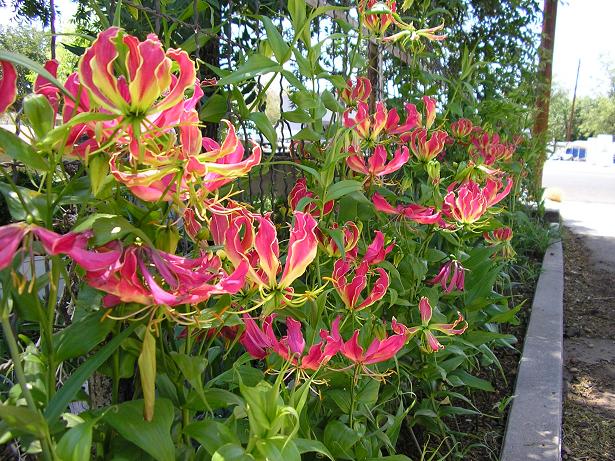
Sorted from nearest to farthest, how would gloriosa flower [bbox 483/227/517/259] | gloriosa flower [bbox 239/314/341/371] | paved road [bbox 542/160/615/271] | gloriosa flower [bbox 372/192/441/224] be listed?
gloriosa flower [bbox 239/314/341/371] < gloriosa flower [bbox 372/192/441/224] < gloriosa flower [bbox 483/227/517/259] < paved road [bbox 542/160/615/271]

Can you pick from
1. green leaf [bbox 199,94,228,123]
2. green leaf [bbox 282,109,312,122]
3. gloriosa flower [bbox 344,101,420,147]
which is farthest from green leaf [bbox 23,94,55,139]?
gloriosa flower [bbox 344,101,420,147]

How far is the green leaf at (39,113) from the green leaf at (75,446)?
22 centimetres

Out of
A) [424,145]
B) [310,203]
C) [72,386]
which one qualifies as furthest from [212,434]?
[424,145]

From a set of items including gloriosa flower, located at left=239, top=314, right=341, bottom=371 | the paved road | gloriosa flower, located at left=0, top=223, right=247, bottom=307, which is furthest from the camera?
the paved road

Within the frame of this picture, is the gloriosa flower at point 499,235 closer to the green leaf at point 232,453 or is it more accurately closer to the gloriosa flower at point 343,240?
the gloriosa flower at point 343,240

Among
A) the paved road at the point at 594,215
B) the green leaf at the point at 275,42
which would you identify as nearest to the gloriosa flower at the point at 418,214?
the green leaf at the point at 275,42

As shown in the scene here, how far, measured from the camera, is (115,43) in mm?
423

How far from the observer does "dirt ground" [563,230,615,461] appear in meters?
1.68

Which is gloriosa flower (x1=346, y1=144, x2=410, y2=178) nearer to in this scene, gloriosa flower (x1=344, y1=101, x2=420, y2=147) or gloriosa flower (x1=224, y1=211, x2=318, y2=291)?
gloriosa flower (x1=344, y1=101, x2=420, y2=147)

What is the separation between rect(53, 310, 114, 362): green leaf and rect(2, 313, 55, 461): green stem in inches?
2.1

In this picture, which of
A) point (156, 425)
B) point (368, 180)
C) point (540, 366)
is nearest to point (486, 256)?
point (540, 366)

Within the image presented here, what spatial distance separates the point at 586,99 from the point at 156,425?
4800 centimetres

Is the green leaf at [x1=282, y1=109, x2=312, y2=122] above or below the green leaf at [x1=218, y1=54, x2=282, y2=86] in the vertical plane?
below

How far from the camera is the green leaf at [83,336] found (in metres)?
0.50
